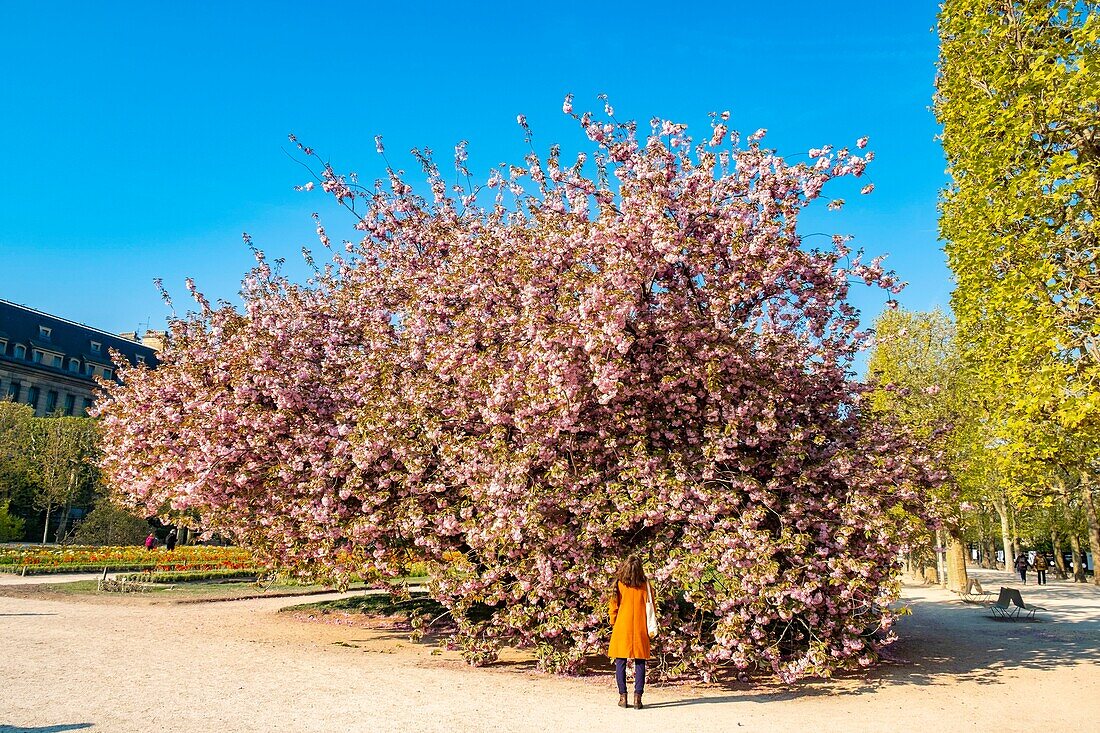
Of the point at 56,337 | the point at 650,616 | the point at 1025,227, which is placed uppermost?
the point at 56,337

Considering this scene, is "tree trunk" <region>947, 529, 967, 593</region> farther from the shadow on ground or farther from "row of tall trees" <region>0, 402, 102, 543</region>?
"row of tall trees" <region>0, 402, 102, 543</region>

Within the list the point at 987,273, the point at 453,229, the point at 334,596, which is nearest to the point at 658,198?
the point at 453,229

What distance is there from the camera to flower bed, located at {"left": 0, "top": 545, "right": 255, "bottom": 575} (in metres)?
27.2

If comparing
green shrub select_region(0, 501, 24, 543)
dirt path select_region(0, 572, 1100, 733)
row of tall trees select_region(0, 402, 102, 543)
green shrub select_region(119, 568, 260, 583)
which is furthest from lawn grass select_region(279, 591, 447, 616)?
row of tall trees select_region(0, 402, 102, 543)

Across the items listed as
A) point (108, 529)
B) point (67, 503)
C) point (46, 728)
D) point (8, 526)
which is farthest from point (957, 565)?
point (67, 503)

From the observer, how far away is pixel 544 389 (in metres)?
11.8

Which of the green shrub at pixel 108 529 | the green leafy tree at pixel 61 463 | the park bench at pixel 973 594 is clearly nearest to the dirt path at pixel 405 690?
the park bench at pixel 973 594

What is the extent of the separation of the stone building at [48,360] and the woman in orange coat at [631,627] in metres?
70.3

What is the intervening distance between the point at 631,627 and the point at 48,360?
82.3m

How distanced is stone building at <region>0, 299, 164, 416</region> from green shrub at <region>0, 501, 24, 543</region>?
24.5 meters

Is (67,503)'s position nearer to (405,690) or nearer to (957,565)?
(405,690)

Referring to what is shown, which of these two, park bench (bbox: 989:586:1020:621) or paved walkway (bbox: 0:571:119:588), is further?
paved walkway (bbox: 0:571:119:588)

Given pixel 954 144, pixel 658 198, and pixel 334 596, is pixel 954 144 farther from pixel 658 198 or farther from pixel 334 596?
pixel 334 596

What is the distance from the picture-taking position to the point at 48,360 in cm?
7362
